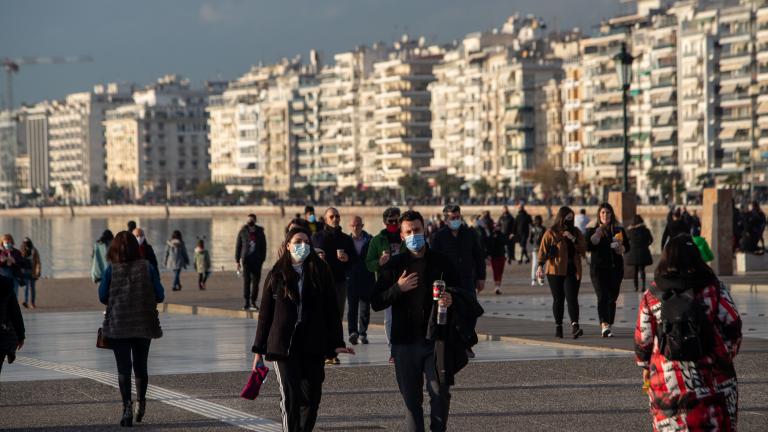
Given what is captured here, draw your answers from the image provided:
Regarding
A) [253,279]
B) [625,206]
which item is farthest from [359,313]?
[625,206]

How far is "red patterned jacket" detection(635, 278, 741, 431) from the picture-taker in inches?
332

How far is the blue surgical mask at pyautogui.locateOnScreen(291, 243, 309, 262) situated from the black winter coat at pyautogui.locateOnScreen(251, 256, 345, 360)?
0.19 feet

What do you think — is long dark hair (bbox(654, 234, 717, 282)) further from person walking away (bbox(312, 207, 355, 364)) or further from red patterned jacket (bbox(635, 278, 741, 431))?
person walking away (bbox(312, 207, 355, 364))

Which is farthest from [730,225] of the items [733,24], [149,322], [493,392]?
[733,24]

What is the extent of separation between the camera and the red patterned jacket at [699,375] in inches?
332

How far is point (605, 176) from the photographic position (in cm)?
15375

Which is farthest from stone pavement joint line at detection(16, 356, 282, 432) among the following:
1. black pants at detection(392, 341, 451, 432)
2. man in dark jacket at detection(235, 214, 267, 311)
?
man in dark jacket at detection(235, 214, 267, 311)

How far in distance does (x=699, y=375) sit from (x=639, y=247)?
19623mm

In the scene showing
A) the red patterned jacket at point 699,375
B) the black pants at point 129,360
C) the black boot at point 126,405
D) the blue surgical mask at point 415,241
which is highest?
the blue surgical mask at point 415,241

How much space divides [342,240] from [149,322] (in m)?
5.48

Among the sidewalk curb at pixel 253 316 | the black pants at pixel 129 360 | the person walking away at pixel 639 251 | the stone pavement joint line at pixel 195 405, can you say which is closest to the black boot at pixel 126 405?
the black pants at pixel 129 360

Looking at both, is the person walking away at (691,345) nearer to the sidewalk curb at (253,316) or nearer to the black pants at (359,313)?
the sidewalk curb at (253,316)

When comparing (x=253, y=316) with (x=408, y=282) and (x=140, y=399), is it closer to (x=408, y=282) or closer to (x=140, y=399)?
(x=140, y=399)

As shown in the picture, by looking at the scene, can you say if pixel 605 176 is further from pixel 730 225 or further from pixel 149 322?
pixel 149 322
